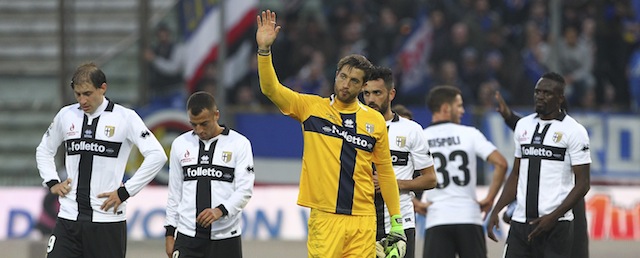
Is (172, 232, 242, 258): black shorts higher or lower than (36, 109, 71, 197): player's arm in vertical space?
lower

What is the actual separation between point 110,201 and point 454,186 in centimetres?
329

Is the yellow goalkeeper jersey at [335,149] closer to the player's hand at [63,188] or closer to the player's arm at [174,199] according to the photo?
the player's arm at [174,199]

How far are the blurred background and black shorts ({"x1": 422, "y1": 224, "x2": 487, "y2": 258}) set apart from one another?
8119 millimetres

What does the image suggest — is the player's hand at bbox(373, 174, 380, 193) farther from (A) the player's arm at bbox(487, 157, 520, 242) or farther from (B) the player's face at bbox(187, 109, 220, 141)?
(A) the player's arm at bbox(487, 157, 520, 242)

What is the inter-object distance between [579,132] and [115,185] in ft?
11.8

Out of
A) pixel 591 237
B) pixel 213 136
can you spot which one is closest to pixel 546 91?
pixel 213 136

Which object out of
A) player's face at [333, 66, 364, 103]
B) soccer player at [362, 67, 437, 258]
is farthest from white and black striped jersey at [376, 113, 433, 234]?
player's face at [333, 66, 364, 103]

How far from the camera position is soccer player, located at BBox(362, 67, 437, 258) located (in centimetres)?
901

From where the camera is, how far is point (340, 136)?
25.5 feet

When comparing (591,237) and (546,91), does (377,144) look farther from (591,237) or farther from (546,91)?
(591,237)

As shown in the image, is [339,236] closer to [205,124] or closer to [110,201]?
[205,124]

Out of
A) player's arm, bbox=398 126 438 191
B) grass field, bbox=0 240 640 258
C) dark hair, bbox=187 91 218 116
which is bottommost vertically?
grass field, bbox=0 240 640 258

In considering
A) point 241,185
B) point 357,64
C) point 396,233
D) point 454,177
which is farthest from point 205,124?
point 454,177

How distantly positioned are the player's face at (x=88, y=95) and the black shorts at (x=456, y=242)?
131 inches
